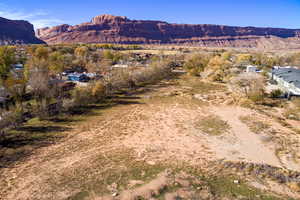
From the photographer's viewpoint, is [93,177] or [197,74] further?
[197,74]

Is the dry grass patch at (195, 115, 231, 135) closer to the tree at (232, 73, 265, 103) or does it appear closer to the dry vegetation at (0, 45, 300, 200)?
the dry vegetation at (0, 45, 300, 200)

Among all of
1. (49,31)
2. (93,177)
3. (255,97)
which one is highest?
(49,31)

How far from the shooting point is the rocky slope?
310ft

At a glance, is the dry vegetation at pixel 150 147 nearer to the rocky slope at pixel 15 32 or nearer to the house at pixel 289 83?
the house at pixel 289 83

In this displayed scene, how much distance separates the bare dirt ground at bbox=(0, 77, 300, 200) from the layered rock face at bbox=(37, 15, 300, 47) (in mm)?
126221

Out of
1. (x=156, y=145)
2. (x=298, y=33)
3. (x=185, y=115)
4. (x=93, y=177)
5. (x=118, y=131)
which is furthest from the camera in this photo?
(x=298, y=33)

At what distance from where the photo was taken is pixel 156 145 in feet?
49.2

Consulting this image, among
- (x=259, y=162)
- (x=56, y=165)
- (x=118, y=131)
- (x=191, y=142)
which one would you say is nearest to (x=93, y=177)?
(x=56, y=165)

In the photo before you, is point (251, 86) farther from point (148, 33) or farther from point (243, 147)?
point (148, 33)

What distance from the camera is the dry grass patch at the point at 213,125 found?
17.3m

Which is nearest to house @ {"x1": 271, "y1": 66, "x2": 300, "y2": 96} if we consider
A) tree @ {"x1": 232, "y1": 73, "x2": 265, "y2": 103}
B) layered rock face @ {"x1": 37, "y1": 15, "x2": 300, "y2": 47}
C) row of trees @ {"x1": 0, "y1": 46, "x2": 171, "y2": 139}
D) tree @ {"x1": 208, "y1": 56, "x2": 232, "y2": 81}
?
tree @ {"x1": 232, "y1": 73, "x2": 265, "y2": 103}

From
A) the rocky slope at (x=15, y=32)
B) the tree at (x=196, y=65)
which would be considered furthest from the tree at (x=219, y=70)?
the rocky slope at (x=15, y=32)

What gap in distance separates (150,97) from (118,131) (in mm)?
11799

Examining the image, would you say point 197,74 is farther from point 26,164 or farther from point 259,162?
point 26,164
